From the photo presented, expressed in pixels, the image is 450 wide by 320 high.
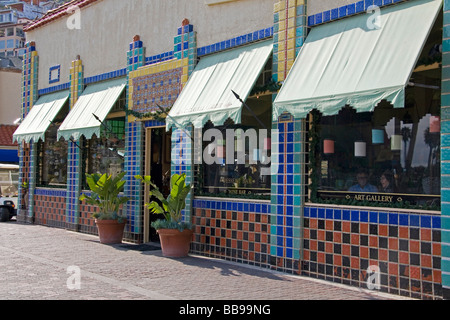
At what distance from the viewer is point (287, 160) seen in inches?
364

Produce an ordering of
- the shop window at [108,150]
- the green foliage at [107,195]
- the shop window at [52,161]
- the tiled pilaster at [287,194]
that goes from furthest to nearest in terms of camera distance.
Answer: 1. the shop window at [52,161]
2. the shop window at [108,150]
3. the green foliage at [107,195]
4. the tiled pilaster at [287,194]

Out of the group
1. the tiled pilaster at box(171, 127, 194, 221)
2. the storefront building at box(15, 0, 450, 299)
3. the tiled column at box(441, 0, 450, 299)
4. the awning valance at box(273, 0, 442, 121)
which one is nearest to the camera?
the tiled column at box(441, 0, 450, 299)

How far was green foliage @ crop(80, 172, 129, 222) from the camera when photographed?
12.8 m

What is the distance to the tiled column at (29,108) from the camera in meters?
18.1

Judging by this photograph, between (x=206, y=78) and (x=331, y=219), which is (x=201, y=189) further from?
(x=331, y=219)

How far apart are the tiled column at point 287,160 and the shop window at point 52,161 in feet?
29.8

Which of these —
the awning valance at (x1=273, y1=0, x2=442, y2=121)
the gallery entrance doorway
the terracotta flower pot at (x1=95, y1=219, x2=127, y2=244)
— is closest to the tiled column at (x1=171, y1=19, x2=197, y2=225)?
the gallery entrance doorway

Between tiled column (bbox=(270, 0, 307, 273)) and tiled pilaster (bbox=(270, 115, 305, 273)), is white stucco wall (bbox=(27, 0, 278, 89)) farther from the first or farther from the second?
tiled pilaster (bbox=(270, 115, 305, 273))

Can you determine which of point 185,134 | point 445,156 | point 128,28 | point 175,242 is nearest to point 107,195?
point 185,134

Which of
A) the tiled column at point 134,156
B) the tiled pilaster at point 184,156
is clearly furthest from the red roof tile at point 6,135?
the tiled pilaster at point 184,156

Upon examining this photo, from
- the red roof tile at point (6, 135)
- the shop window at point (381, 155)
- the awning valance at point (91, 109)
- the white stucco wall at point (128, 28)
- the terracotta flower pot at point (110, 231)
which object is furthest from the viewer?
the red roof tile at point (6, 135)

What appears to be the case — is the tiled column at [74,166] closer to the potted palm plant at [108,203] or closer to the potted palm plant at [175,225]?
the potted palm plant at [108,203]

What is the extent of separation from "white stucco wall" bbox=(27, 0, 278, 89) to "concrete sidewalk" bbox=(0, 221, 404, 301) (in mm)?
4521
